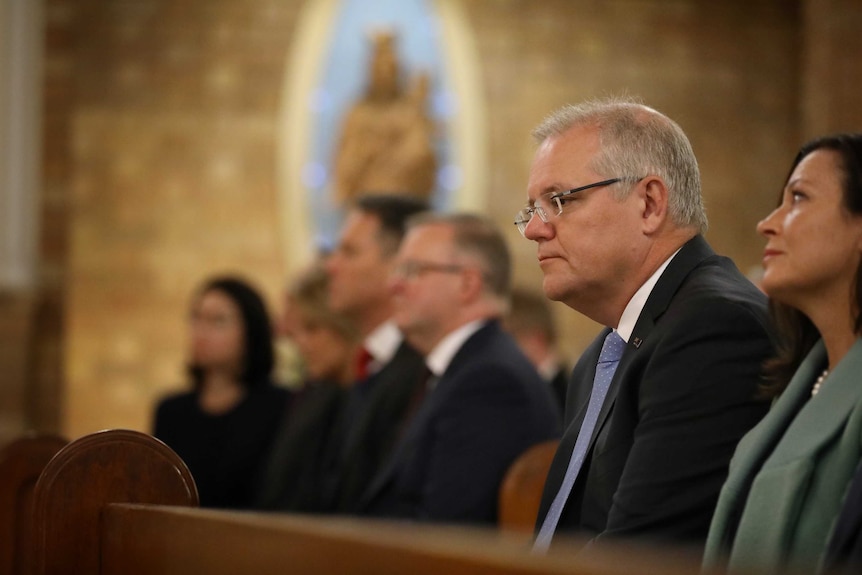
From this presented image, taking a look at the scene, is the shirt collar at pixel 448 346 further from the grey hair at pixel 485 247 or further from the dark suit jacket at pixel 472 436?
the dark suit jacket at pixel 472 436

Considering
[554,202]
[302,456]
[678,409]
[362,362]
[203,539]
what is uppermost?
[554,202]

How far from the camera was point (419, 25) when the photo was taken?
1041 cm

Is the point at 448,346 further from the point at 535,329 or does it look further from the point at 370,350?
the point at 535,329

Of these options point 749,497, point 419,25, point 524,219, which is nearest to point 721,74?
point 419,25

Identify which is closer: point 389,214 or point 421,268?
point 421,268

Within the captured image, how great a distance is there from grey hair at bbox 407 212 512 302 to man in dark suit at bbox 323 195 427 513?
518 millimetres

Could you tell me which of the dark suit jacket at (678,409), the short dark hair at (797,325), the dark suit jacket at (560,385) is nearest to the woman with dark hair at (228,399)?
the dark suit jacket at (560,385)

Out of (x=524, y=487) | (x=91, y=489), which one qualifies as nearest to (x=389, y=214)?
(x=524, y=487)

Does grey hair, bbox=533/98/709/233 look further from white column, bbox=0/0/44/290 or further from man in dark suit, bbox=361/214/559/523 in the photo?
white column, bbox=0/0/44/290

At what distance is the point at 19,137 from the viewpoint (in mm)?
9781

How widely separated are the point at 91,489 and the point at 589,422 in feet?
3.41

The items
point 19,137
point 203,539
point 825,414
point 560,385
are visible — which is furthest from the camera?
point 19,137

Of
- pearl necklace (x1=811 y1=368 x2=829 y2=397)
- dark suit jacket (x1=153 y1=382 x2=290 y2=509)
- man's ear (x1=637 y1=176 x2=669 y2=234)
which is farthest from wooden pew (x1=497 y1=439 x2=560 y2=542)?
dark suit jacket (x1=153 y1=382 x2=290 y2=509)

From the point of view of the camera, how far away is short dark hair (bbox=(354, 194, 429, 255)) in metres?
5.61
